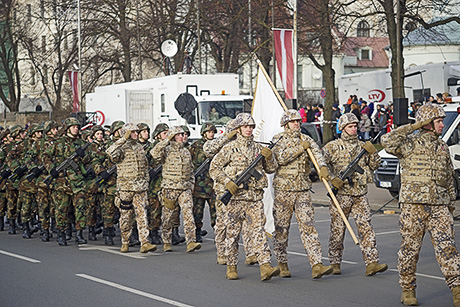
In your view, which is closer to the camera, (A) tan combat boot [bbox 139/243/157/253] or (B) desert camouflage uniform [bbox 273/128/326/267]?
(B) desert camouflage uniform [bbox 273/128/326/267]

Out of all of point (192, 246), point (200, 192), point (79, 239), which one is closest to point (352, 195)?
point (192, 246)

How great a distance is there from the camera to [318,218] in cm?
1673

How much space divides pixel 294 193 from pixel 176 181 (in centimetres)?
276

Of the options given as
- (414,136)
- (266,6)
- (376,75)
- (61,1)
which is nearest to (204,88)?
(266,6)

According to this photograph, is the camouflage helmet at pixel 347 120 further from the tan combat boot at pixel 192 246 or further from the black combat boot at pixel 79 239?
the black combat boot at pixel 79 239

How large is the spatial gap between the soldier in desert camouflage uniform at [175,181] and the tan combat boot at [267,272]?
253cm

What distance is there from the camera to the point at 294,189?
10.0 meters

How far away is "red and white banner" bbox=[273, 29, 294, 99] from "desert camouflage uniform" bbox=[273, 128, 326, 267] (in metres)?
11.7

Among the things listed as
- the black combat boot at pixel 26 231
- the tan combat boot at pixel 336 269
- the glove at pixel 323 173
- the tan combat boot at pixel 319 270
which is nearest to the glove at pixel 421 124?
the glove at pixel 323 173

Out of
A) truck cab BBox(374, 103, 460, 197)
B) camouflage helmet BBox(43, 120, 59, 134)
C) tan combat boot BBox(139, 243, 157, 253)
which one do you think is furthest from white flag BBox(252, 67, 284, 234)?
truck cab BBox(374, 103, 460, 197)

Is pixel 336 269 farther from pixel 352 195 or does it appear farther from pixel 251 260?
pixel 251 260

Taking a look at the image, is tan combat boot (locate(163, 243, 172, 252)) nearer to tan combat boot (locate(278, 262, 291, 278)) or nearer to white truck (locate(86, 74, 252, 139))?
tan combat boot (locate(278, 262, 291, 278))

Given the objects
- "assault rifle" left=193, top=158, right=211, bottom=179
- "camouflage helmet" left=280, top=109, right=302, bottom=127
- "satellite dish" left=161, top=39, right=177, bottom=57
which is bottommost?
"assault rifle" left=193, top=158, right=211, bottom=179

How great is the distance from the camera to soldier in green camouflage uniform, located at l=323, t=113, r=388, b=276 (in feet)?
33.0
